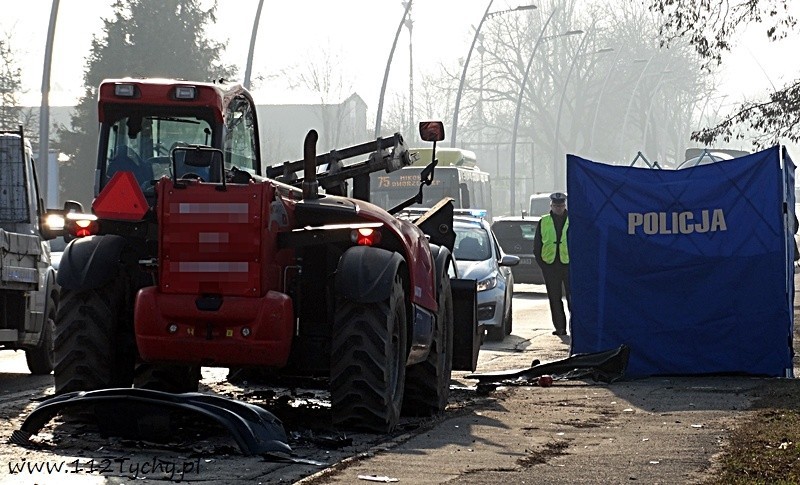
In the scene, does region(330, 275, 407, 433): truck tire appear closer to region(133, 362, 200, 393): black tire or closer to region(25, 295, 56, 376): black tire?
region(133, 362, 200, 393): black tire

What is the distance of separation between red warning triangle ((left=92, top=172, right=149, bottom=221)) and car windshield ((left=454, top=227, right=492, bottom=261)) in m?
12.4

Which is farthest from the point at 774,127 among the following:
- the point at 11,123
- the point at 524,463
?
the point at 11,123

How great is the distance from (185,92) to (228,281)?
8.16ft

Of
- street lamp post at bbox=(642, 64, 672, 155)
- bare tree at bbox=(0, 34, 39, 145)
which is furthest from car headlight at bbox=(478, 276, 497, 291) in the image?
street lamp post at bbox=(642, 64, 672, 155)


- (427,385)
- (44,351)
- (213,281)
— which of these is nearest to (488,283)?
(44,351)

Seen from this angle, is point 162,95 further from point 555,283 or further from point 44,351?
point 555,283

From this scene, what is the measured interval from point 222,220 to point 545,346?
1111 cm

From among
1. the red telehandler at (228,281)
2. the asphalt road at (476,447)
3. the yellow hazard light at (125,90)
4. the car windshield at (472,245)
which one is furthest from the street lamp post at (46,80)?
the yellow hazard light at (125,90)

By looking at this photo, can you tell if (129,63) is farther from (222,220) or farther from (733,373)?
(222,220)

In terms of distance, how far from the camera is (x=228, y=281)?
388 inches

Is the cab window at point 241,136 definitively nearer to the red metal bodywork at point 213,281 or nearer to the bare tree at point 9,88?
the red metal bodywork at point 213,281

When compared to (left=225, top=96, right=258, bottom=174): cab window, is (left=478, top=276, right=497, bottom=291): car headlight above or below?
below

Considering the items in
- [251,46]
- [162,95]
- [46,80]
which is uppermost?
[251,46]

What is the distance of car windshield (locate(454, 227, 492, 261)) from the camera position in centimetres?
2248
